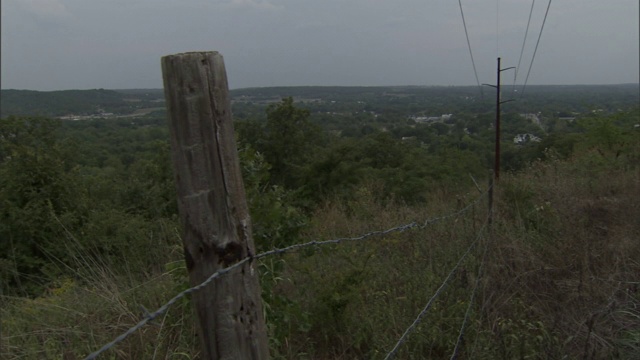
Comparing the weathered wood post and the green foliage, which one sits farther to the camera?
the green foliage

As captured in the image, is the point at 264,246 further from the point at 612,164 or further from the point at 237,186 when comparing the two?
the point at 612,164

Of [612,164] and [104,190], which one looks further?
[104,190]

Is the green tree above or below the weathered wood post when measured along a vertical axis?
below

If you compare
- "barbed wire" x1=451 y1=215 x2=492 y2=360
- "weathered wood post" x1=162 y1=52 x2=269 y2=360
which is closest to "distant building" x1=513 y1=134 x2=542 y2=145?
"barbed wire" x1=451 y1=215 x2=492 y2=360

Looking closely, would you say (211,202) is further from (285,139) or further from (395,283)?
(285,139)

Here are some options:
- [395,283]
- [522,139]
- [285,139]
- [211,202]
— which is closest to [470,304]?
[395,283]

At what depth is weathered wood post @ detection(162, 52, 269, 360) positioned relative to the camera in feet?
4.07

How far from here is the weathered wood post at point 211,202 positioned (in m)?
1.24

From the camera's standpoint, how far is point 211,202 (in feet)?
4.17

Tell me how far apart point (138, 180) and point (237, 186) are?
19.6 metres

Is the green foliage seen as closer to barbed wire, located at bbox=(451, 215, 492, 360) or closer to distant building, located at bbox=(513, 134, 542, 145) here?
barbed wire, located at bbox=(451, 215, 492, 360)

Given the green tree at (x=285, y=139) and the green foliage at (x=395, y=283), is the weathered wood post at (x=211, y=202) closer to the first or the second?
the green foliage at (x=395, y=283)

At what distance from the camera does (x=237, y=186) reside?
133cm

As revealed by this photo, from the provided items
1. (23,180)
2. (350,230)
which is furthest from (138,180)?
(350,230)
